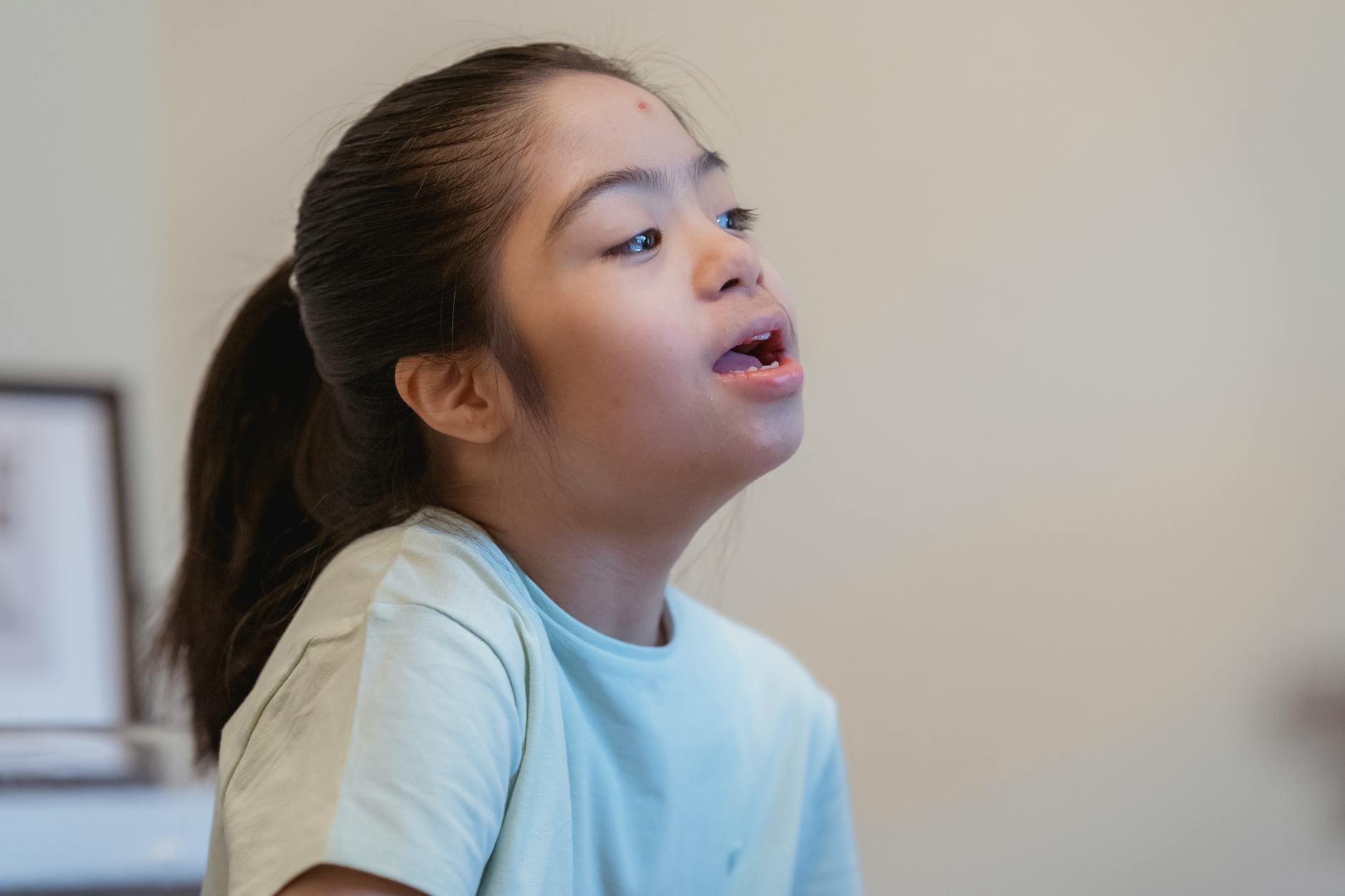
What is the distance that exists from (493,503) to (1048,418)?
59cm

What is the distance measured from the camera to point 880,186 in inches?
44.9

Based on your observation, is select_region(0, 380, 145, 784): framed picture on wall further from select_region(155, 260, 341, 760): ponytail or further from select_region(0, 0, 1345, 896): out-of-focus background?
select_region(155, 260, 341, 760): ponytail

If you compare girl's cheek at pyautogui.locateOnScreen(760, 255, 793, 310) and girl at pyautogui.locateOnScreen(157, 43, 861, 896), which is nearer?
girl at pyautogui.locateOnScreen(157, 43, 861, 896)

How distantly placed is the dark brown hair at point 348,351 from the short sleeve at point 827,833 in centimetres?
38

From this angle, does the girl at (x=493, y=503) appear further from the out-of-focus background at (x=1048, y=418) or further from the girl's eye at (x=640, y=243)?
the out-of-focus background at (x=1048, y=418)

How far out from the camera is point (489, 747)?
62cm

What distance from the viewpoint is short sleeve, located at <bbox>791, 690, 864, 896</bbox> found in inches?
36.6

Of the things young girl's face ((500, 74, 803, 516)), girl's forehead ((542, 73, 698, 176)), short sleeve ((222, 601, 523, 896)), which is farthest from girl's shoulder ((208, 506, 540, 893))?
girl's forehead ((542, 73, 698, 176))

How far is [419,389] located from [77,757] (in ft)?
1.89

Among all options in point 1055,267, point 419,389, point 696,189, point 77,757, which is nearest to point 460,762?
point 419,389

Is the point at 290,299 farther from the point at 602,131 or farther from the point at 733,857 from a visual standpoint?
the point at 733,857

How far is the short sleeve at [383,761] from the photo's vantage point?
56 centimetres

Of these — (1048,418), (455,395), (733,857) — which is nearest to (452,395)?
(455,395)

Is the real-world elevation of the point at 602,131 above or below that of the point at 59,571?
above
